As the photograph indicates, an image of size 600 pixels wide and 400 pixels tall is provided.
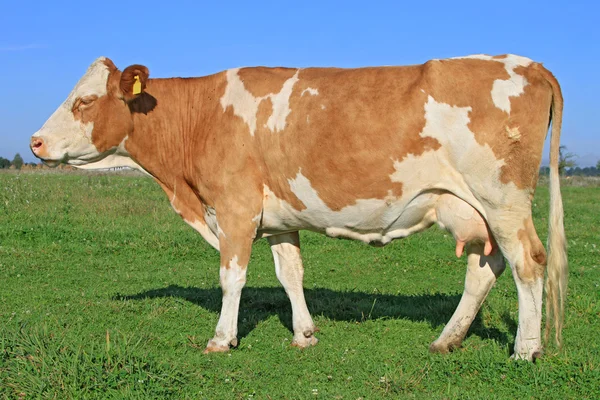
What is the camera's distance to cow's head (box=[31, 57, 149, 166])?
22.1ft

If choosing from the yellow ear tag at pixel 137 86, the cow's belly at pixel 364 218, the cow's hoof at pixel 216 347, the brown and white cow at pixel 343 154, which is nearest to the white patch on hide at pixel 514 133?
the brown and white cow at pixel 343 154

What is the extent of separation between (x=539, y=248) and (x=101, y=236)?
29.4ft

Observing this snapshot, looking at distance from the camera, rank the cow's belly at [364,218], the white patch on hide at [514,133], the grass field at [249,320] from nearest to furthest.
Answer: the grass field at [249,320] → the white patch on hide at [514,133] → the cow's belly at [364,218]

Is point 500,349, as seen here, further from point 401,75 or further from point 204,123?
point 204,123

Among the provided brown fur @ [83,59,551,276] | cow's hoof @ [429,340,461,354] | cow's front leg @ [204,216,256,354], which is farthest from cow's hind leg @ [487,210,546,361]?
cow's front leg @ [204,216,256,354]

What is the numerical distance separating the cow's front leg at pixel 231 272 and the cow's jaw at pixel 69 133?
1680 millimetres

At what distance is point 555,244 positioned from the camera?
19.0 ft

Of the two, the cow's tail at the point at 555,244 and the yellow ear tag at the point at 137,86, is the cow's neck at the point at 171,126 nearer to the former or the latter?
the yellow ear tag at the point at 137,86

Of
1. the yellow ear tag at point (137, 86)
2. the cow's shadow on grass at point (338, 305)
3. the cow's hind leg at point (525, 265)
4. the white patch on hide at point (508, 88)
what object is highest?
the white patch on hide at point (508, 88)

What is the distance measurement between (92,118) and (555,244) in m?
4.56

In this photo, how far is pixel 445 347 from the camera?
20.7 feet

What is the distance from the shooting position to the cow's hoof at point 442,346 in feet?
20.6

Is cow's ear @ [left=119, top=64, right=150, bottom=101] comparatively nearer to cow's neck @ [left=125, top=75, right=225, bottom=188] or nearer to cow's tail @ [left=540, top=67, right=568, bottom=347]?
cow's neck @ [left=125, top=75, right=225, bottom=188]

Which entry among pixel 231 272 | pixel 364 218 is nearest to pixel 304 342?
pixel 231 272
